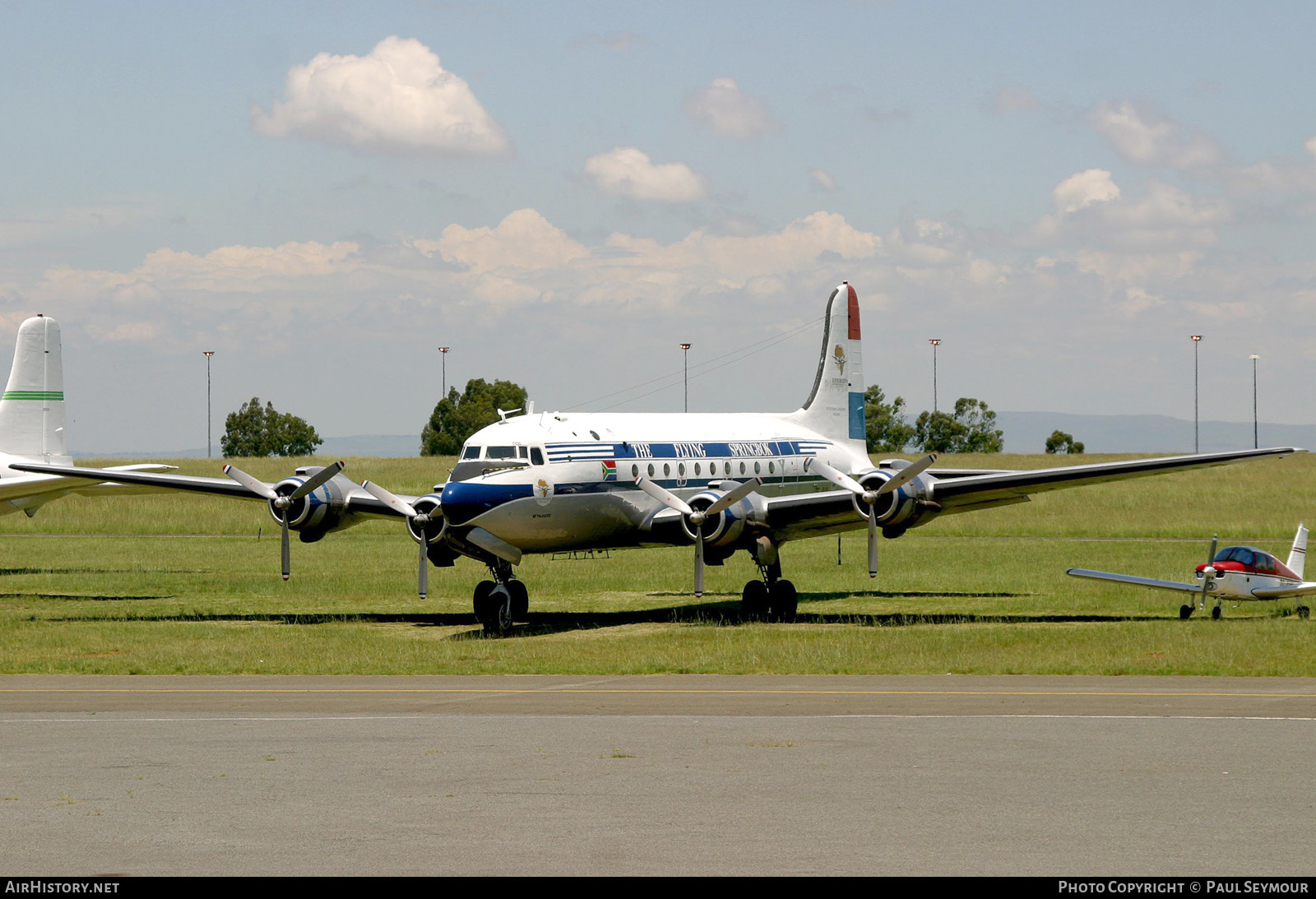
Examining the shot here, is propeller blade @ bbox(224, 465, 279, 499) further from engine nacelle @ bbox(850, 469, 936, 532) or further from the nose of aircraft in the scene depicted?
engine nacelle @ bbox(850, 469, 936, 532)

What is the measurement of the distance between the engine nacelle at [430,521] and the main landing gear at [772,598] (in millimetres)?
7193

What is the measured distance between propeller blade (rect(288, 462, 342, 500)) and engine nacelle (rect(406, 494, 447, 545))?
2.36 m

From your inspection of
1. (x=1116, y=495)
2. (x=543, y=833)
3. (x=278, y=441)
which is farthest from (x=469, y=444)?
(x=278, y=441)

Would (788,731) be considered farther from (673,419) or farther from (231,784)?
(673,419)

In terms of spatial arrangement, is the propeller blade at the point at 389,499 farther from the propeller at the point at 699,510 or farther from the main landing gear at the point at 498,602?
the propeller at the point at 699,510

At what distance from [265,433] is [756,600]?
527 ft

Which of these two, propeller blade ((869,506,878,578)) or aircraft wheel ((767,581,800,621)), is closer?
propeller blade ((869,506,878,578))

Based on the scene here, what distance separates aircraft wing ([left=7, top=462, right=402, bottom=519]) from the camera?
100ft

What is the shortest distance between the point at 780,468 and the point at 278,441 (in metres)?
156

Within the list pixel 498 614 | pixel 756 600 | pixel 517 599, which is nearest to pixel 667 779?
pixel 498 614

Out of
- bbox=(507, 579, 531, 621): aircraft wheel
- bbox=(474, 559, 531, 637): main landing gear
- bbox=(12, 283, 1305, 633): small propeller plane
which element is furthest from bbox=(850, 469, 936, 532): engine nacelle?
bbox=(474, 559, 531, 637): main landing gear

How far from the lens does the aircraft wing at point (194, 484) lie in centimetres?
3058

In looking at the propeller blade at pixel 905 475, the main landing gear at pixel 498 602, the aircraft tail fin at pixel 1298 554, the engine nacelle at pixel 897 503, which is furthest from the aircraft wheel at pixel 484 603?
the aircraft tail fin at pixel 1298 554

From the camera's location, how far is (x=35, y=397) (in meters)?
41.0
